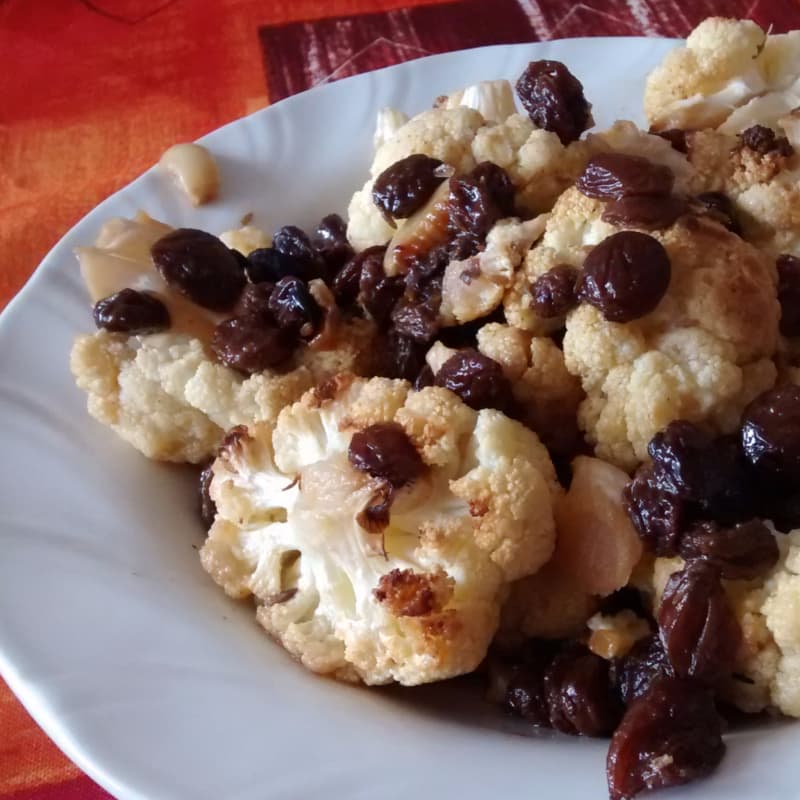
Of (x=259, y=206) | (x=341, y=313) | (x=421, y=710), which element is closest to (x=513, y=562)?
(x=421, y=710)

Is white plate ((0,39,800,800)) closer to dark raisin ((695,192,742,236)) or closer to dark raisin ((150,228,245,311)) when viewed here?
dark raisin ((150,228,245,311))

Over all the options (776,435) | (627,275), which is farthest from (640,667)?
(627,275)

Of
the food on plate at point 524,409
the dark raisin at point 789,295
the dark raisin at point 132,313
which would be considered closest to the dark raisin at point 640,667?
the food on plate at point 524,409

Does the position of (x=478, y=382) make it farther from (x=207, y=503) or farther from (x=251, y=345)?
(x=207, y=503)

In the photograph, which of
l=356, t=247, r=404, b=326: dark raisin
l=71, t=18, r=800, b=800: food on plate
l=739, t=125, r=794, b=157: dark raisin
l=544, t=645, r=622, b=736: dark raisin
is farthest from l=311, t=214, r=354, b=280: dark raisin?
l=544, t=645, r=622, b=736: dark raisin

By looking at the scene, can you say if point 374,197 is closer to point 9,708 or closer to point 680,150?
point 680,150

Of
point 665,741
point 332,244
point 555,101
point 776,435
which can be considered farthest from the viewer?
point 332,244
